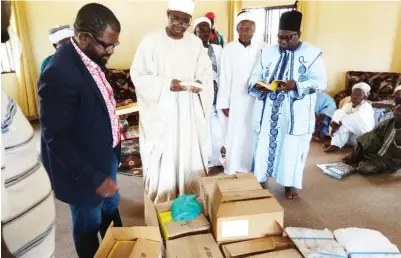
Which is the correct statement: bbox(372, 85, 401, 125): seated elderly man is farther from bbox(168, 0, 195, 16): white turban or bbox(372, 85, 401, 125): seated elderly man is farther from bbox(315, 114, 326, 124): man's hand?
bbox(168, 0, 195, 16): white turban

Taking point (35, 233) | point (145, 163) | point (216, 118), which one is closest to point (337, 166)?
point (216, 118)

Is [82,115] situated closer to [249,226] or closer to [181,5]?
[249,226]

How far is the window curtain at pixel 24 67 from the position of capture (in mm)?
5049

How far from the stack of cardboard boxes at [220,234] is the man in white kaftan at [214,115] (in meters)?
1.59

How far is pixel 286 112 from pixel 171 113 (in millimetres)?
931

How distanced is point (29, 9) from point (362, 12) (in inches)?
208

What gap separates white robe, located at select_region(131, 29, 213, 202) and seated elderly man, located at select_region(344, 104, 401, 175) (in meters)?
1.95

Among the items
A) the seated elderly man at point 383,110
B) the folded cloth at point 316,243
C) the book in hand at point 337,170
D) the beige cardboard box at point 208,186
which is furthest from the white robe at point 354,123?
the beige cardboard box at point 208,186

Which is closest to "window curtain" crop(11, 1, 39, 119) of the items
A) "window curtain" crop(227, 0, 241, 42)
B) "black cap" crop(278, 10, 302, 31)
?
"window curtain" crop(227, 0, 241, 42)

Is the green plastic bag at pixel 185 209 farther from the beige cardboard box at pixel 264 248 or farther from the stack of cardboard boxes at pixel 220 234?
the beige cardboard box at pixel 264 248

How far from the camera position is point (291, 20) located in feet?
7.56

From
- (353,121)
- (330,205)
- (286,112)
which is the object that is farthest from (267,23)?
(330,205)

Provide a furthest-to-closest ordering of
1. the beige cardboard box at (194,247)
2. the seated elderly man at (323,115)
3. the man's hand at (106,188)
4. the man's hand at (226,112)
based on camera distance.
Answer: the seated elderly man at (323,115) → the man's hand at (226,112) → the beige cardboard box at (194,247) → the man's hand at (106,188)

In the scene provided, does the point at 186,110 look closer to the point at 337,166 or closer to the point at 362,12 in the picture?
the point at 337,166
